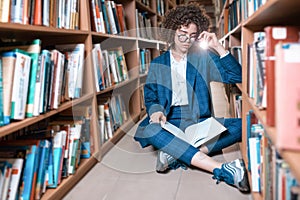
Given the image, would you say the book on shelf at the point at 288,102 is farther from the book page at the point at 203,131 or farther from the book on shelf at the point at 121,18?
the book on shelf at the point at 121,18

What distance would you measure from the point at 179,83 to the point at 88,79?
0.55 meters

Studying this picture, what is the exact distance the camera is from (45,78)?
122 cm

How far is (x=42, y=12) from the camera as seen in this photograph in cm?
130

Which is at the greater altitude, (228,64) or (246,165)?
(228,64)

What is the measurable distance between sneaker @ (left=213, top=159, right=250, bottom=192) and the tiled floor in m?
0.03

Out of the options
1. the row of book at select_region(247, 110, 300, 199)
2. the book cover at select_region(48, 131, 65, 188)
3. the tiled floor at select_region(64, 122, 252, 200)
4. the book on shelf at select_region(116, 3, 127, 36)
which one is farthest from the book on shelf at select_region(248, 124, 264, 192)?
the book on shelf at select_region(116, 3, 127, 36)

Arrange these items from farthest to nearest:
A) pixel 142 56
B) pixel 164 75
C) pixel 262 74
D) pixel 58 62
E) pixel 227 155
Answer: pixel 142 56 < pixel 164 75 < pixel 227 155 < pixel 58 62 < pixel 262 74

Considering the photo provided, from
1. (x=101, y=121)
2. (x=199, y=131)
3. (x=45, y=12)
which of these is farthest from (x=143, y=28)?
(x=45, y=12)

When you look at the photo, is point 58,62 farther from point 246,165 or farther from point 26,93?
point 246,165

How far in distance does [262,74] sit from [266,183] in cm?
35

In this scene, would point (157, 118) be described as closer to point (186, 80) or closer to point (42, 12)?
point (186, 80)

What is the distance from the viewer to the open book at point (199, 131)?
175 centimetres

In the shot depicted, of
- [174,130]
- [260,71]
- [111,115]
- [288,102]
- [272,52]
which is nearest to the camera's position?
[288,102]

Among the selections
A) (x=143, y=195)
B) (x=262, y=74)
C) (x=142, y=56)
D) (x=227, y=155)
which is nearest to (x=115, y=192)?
(x=143, y=195)
